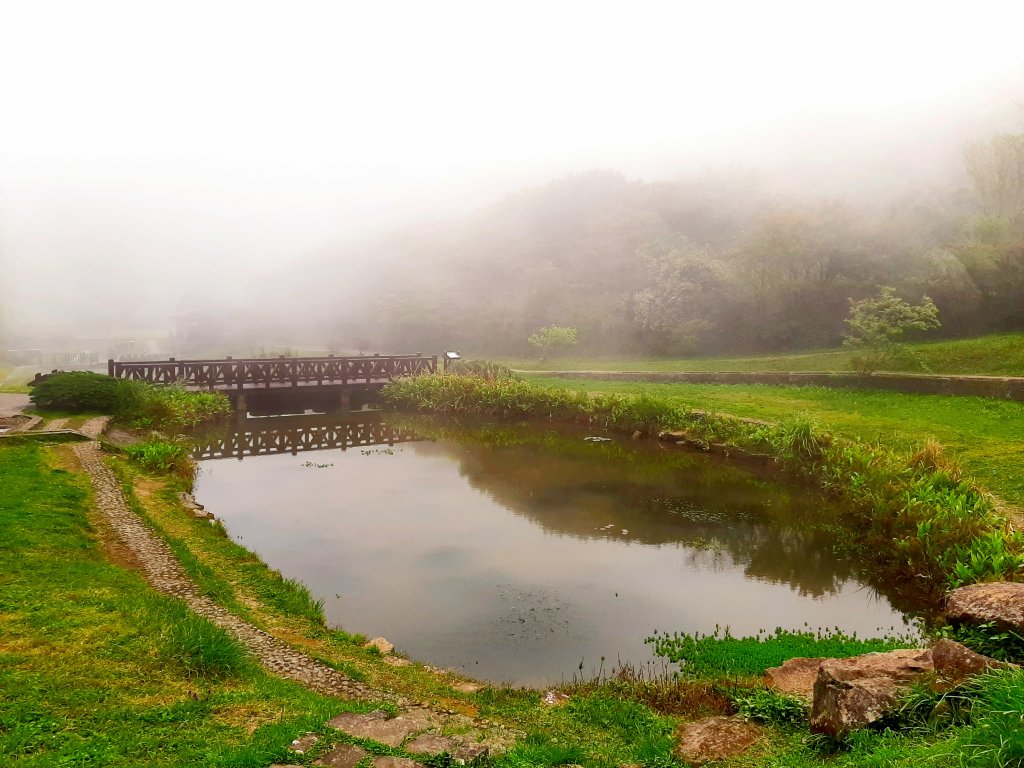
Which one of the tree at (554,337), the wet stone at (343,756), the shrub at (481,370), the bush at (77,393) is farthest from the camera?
the tree at (554,337)

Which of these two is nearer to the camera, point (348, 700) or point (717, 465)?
point (348, 700)

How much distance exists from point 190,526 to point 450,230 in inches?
2317

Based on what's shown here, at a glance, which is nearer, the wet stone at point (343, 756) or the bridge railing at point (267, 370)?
the wet stone at point (343, 756)

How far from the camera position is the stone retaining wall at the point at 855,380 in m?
19.4

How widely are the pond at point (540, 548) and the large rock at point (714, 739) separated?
2079mm

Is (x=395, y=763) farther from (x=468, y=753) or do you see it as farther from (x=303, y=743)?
(x=303, y=743)

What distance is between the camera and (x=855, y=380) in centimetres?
2450

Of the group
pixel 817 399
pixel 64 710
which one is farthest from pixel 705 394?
pixel 64 710

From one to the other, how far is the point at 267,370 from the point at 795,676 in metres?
27.4

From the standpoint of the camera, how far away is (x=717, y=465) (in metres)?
17.9

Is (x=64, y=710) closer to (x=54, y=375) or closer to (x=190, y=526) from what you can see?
(x=190, y=526)

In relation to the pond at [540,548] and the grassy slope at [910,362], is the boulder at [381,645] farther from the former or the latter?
the grassy slope at [910,362]

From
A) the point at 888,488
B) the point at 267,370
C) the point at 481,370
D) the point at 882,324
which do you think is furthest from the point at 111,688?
the point at 882,324

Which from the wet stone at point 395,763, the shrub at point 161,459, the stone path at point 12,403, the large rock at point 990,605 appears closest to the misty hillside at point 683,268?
the large rock at point 990,605
